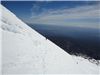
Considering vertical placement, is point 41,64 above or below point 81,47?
below

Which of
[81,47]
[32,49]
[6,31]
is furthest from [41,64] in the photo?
[81,47]

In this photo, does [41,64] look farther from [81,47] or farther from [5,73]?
[81,47]

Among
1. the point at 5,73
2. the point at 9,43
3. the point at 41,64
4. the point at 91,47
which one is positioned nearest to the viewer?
the point at 5,73

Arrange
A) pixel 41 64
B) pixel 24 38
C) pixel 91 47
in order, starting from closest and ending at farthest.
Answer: pixel 41 64, pixel 24 38, pixel 91 47

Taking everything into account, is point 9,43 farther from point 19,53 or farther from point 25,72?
point 25,72

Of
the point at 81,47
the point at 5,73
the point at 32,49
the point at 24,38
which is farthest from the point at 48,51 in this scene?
the point at 81,47

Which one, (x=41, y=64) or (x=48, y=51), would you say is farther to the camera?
(x=48, y=51)

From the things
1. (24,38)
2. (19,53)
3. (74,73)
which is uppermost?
(24,38)
